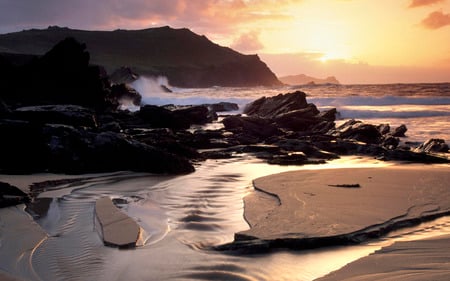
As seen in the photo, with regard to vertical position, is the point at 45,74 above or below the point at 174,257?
above

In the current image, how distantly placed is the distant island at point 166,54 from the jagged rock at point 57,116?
10866 cm

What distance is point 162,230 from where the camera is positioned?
18.6 feet

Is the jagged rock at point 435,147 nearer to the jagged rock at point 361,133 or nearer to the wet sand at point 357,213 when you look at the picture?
the jagged rock at point 361,133

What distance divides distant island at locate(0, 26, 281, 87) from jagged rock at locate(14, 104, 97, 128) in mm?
108660

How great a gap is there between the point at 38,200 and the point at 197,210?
96.5 inches

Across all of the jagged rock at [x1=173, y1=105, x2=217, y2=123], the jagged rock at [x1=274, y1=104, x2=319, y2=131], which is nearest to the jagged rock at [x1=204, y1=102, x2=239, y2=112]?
the jagged rock at [x1=173, y1=105, x2=217, y2=123]

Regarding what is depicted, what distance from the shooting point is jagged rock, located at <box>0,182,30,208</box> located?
6.52 metres

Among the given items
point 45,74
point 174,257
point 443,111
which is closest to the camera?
point 174,257

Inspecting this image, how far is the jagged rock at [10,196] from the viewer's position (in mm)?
6520

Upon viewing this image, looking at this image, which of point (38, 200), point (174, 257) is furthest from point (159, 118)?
point (174, 257)

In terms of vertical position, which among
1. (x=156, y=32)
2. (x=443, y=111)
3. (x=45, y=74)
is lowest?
(x=443, y=111)

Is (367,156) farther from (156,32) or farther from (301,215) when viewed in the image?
(156,32)

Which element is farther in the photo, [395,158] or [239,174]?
[395,158]

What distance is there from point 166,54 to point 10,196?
163438 millimetres
